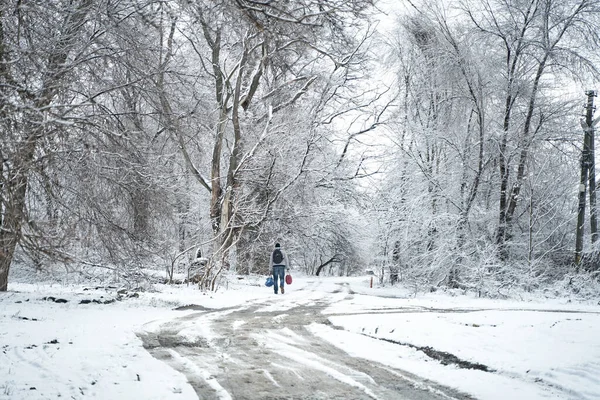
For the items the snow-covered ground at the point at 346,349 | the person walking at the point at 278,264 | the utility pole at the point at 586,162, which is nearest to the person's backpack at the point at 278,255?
the person walking at the point at 278,264

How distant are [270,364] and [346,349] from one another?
5.13 ft

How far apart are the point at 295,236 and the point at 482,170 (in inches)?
403

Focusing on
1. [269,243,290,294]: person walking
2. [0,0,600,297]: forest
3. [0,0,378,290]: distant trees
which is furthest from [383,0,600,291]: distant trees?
[0,0,378,290]: distant trees

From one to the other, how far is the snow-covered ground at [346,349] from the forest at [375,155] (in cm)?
138

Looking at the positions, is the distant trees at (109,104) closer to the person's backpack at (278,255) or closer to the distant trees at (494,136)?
the person's backpack at (278,255)

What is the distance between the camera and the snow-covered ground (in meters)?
4.95

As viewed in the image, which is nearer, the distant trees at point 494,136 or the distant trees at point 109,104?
the distant trees at point 109,104

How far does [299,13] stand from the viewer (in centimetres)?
520

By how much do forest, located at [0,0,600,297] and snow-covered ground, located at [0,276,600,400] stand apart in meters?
1.38

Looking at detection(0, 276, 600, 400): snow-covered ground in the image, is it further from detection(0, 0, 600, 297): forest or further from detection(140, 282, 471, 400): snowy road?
detection(0, 0, 600, 297): forest

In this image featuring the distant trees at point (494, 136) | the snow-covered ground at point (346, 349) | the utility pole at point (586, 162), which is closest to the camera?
the snow-covered ground at point (346, 349)

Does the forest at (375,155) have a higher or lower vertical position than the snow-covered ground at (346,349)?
higher

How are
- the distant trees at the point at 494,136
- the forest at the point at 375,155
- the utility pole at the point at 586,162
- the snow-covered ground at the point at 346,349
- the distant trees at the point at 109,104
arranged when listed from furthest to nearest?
the utility pole at the point at 586,162
the distant trees at the point at 494,136
the forest at the point at 375,155
the snow-covered ground at the point at 346,349
the distant trees at the point at 109,104

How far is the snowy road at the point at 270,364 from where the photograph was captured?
5.00 meters
